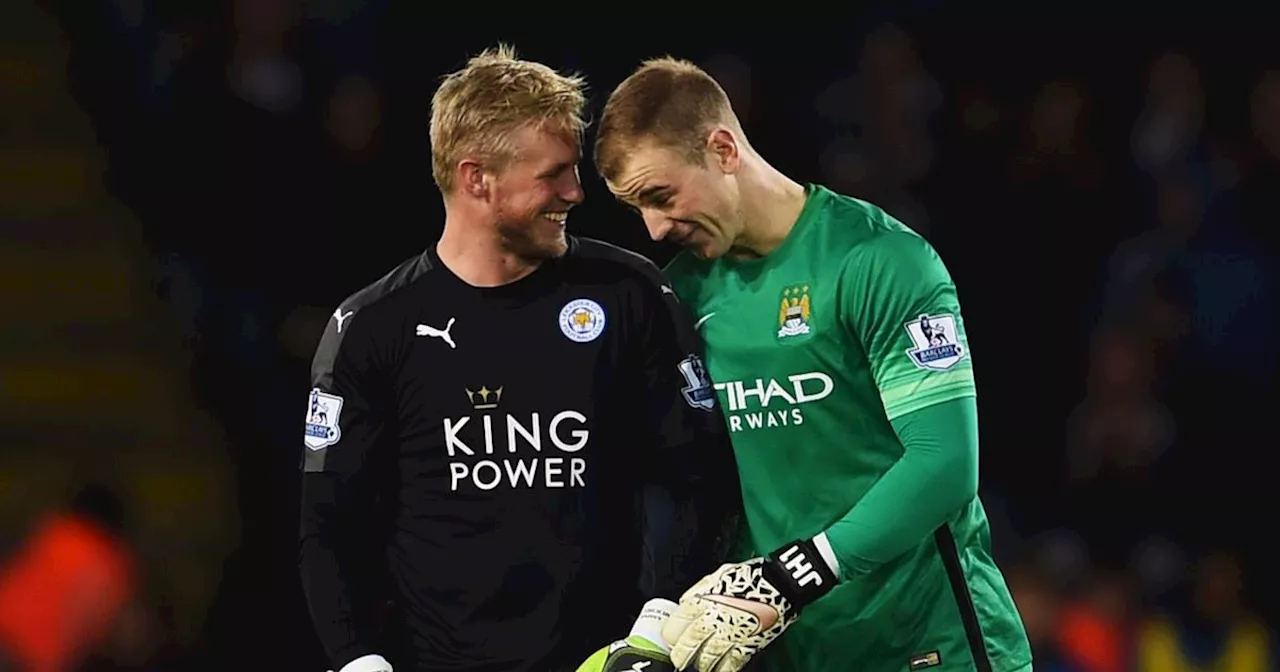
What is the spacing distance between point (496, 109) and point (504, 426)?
23.5 inches

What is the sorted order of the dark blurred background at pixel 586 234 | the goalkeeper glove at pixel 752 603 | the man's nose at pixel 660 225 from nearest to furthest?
the goalkeeper glove at pixel 752 603
the man's nose at pixel 660 225
the dark blurred background at pixel 586 234

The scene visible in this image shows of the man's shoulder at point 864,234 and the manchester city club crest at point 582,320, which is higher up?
the man's shoulder at point 864,234

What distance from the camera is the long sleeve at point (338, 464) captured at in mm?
3490

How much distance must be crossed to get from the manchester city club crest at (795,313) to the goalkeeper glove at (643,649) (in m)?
0.55

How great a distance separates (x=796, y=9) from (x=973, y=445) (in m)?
4.32

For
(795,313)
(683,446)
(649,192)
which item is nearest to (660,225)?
(649,192)

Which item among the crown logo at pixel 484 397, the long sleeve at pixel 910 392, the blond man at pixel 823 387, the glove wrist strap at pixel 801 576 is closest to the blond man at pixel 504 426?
the crown logo at pixel 484 397

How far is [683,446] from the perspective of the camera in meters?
3.47

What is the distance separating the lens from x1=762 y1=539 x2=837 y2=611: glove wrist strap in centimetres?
323

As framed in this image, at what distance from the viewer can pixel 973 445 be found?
3.29m

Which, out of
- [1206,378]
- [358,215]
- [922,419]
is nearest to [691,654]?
[922,419]

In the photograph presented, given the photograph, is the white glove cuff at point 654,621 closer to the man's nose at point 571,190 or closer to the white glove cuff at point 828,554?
the white glove cuff at point 828,554

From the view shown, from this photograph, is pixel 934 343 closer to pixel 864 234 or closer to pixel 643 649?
pixel 864 234

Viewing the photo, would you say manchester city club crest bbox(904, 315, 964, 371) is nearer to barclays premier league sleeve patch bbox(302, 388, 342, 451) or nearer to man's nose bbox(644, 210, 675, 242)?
man's nose bbox(644, 210, 675, 242)
